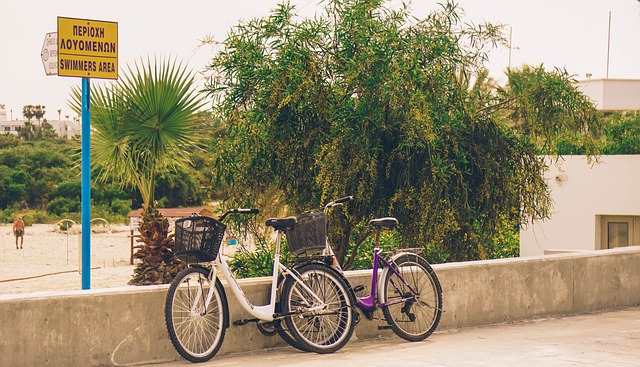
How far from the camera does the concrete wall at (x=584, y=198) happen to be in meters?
31.3

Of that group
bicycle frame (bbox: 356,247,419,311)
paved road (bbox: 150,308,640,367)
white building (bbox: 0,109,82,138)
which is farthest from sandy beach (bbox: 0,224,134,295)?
white building (bbox: 0,109,82,138)

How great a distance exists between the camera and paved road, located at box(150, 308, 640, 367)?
8.20 metres

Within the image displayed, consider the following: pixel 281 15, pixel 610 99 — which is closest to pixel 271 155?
pixel 281 15

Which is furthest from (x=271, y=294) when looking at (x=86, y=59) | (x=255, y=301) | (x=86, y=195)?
(x=86, y=59)

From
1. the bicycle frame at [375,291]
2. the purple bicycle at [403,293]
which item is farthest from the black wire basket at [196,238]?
the bicycle frame at [375,291]

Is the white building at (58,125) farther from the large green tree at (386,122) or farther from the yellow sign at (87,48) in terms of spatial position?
the yellow sign at (87,48)

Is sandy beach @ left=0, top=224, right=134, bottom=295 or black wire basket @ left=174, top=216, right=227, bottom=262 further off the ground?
black wire basket @ left=174, top=216, right=227, bottom=262

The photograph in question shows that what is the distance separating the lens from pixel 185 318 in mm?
8047

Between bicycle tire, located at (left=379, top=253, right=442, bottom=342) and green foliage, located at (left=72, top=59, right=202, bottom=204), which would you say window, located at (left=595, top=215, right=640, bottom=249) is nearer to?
green foliage, located at (left=72, top=59, right=202, bottom=204)

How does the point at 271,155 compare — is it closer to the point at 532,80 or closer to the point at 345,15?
the point at 345,15

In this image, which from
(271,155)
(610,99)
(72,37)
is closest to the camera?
(72,37)

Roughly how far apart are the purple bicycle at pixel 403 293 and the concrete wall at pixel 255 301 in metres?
0.29

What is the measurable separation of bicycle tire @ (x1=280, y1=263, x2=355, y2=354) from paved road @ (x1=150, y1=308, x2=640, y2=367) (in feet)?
0.42

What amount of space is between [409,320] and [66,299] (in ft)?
10.6
